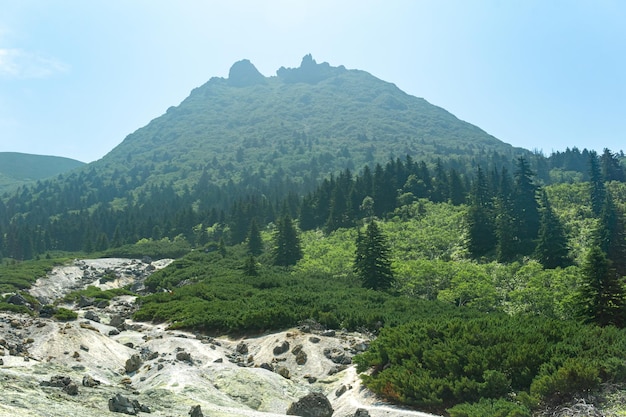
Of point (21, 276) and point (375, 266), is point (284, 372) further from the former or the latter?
point (21, 276)

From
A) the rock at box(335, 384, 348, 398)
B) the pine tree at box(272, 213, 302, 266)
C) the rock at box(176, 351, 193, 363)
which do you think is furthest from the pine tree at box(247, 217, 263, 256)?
the rock at box(335, 384, 348, 398)

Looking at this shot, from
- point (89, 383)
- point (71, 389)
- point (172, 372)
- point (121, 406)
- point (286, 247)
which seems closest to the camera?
point (121, 406)

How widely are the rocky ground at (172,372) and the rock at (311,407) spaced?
5 centimetres

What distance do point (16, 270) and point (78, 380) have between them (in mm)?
52078

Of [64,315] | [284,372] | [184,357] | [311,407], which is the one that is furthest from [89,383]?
[64,315]

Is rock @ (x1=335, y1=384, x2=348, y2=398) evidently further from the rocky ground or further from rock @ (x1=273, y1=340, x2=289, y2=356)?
rock @ (x1=273, y1=340, x2=289, y2=356)

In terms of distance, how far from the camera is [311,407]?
50.2 ft

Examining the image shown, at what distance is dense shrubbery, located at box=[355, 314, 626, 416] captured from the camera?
42.3ft

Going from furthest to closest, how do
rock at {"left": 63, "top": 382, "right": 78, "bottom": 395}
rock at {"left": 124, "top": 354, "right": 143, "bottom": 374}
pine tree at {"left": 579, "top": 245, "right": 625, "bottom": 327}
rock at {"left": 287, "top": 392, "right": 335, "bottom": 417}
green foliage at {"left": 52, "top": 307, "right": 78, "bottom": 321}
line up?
green foliage at {"left": 52, "top": 307, "right": 78, "bottom": 321} < rock at {"left": 124, "top": 354, "right": 143, "bottom": 374} < pine tree at {"left": 579, "top": 245, "right": 625, "bottom": 327} < rock at {"left": 287, "top": 392, "right": 335, "bottom": 417} < rock at {"left": 63, "top": 382, "right": 78, "bottom": 395}

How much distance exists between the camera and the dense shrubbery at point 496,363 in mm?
12898

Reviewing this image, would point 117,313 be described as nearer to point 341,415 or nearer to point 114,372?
point 114,372

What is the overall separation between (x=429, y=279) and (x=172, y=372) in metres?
28.8

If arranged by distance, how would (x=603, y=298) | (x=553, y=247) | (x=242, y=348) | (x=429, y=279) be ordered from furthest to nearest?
(x=553, y=247) < (x=429, y=279) < (x=242, y=348) < (x=603, y=298)

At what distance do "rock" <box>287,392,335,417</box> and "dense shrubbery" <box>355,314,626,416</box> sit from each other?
2.05m
